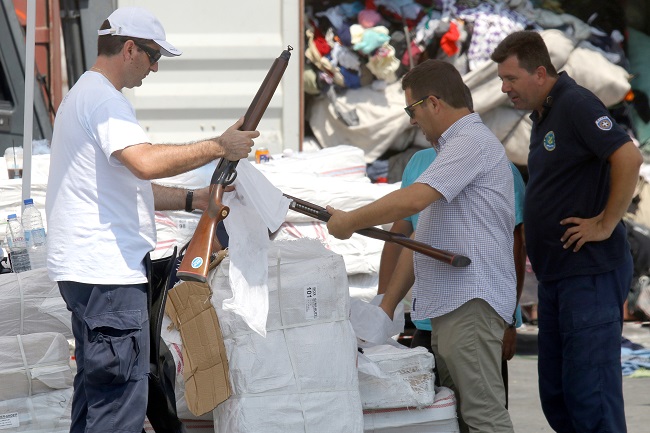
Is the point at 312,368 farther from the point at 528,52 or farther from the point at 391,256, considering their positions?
the point at 528,52

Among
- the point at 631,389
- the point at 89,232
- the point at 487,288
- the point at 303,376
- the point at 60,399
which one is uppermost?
the point at 89,232

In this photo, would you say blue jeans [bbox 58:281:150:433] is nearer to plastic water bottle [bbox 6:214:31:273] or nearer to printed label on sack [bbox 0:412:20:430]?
printed label on sack [bbox 0:412:20:430]

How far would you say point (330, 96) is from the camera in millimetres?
6828

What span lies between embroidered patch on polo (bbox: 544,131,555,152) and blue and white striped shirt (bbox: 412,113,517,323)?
13.8 inches

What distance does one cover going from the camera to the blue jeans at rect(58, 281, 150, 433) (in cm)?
313

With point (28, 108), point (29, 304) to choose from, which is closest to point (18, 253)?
point (29, 304)

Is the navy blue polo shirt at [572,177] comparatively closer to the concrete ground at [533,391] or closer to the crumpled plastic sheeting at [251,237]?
the crumpled plastic sheeting at [251,237]

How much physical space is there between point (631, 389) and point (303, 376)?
2724 mm

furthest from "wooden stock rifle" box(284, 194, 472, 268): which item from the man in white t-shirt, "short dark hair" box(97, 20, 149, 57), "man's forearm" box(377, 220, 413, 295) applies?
"short dark hair" box(97, 20, 149, 57)

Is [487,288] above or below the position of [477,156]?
below

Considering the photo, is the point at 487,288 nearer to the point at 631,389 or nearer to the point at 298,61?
the point at 631,389

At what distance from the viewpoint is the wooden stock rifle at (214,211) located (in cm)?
309

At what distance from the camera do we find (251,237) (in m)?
3.32

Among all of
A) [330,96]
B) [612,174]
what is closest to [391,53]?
[330,96]
